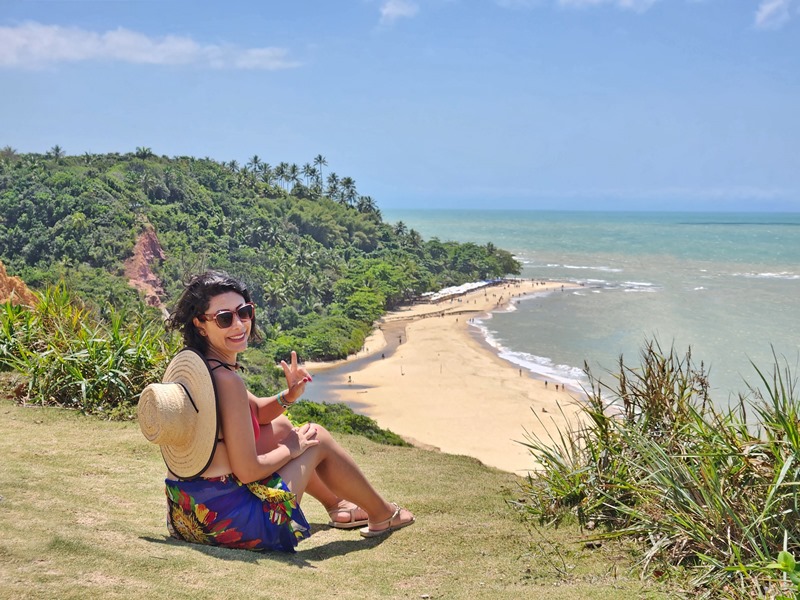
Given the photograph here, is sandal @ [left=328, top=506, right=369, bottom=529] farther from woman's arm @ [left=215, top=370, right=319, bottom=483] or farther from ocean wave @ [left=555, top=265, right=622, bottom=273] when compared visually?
ocean wave @ [left=555, top=265, right=622, bottom=273]

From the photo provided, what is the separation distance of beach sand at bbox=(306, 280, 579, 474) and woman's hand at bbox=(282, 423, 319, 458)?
1098 cm

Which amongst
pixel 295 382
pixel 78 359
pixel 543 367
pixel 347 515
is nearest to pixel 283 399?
pixel 295 382

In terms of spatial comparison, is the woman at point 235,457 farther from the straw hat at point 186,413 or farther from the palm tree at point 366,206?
the palm tree at point 366,206

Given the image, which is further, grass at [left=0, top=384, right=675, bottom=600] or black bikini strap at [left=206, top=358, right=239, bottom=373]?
black bikini strap at [left=206, top=358, right=239, bottom=373]

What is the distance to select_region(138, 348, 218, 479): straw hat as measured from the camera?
260 centimetres

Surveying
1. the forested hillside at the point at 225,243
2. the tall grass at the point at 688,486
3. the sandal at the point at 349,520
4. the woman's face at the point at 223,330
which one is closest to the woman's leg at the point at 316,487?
the sandal at the point at 349,520

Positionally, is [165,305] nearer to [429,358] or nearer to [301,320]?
[301,320]

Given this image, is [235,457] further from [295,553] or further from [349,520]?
[349,520]

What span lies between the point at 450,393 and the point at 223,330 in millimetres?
23024

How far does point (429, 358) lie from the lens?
104ft

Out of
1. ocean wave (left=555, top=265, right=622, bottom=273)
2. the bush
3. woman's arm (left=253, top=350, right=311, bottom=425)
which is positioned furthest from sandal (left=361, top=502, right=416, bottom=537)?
ocean wave (left=555, top=265, right=622, bottom=273)

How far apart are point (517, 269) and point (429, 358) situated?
35.1 m

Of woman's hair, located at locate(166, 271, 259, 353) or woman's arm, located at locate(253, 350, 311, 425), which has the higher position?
woman's hair, located at locate(166, 271, 259, 353)

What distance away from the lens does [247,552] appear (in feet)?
8.95
